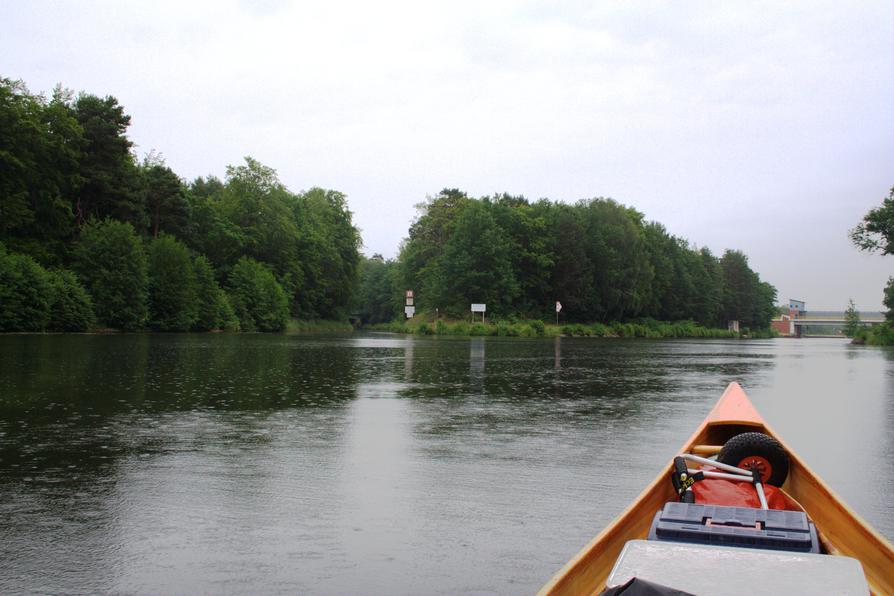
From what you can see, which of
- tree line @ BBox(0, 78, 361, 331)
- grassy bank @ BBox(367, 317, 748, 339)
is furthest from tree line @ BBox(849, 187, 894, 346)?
tree line @ BBox(0, 78, 361, 331)

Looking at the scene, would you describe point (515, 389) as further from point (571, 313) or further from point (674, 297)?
point (674, 297)

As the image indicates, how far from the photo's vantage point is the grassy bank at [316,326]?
80.6 meters

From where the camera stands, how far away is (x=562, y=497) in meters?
6.07

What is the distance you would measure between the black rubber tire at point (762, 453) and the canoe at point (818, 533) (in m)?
0.07

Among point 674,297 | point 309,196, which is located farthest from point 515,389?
point 674,297

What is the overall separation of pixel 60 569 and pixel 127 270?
160 ft

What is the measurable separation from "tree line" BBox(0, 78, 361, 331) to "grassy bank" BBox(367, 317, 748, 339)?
48.1 ft

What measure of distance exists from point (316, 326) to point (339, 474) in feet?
269

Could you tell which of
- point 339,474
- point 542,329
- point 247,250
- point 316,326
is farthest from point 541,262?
point 339,474

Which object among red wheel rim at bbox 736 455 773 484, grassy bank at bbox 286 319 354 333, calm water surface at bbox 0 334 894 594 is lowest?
grassy bank at bbox 286 319 354 333

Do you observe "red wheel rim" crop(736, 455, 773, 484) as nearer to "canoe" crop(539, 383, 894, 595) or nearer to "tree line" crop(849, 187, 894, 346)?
"canoe" crop(539, 383, 894, 595)

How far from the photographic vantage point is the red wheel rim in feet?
17.3

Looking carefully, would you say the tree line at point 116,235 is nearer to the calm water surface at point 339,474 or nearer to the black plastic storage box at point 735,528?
the calm water surface at point 339,474

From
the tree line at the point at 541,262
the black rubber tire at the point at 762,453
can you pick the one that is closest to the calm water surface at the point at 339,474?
the black rubber tire at the point at 762,453
